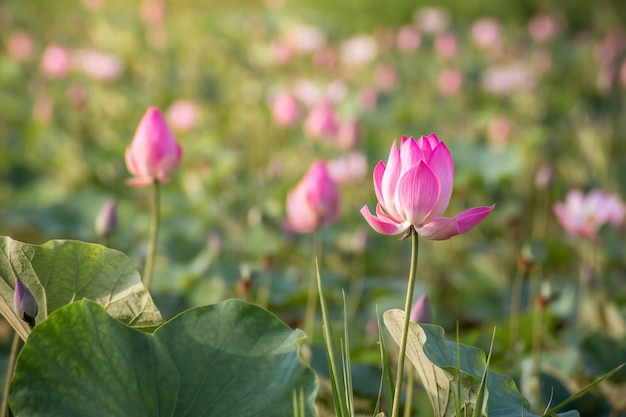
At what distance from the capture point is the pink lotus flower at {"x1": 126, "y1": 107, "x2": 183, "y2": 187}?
1.41 m

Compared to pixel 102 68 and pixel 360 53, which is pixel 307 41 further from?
pixel 102 68

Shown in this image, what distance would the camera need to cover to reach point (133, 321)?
41.6 inches

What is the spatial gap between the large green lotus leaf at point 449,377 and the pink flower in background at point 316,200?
707 mm

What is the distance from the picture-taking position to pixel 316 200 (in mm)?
1717

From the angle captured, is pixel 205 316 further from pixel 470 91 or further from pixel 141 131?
pixel 470 91

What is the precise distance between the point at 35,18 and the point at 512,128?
3.95m

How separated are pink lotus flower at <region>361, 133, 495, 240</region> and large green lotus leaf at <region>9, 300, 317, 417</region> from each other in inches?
6.9

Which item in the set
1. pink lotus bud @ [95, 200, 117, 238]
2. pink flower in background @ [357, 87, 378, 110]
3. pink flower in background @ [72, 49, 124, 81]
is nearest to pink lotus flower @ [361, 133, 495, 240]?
pink lotus bud @ [95, 200, 117, 238]

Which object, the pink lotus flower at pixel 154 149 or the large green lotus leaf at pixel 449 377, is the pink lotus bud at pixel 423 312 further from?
the pink lotus flower at pixel 154 149

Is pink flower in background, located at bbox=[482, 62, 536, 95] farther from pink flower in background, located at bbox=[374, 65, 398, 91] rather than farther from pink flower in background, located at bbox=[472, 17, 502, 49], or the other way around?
pink flower in background, located at bbox=[472, 17, 502, 49]

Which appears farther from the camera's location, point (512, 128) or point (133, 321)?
point (512, 128)

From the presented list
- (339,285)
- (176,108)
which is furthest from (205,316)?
(176,108)

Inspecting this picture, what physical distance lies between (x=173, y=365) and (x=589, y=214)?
55.9 inches

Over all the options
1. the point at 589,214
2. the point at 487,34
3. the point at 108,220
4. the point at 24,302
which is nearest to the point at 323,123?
the point at 589,214
